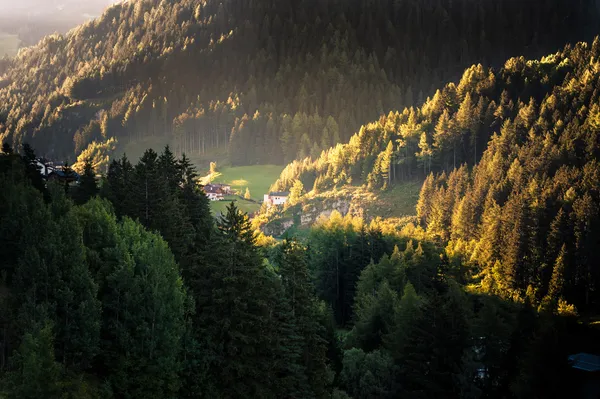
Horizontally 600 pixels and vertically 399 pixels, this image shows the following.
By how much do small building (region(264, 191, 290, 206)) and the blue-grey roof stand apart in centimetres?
11503

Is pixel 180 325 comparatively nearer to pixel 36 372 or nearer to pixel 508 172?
pixel 36 372

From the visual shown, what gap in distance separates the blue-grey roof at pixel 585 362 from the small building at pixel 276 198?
115 metres

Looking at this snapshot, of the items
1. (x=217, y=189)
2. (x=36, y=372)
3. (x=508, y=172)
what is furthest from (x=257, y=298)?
(x=217, y=189)

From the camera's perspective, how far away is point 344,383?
59.8 m

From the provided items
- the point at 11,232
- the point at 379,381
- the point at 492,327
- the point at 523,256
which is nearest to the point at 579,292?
the point at 523,256

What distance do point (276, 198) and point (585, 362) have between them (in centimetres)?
12296

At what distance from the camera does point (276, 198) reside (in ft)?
557

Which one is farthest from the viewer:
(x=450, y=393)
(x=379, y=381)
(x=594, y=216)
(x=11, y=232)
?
(x=594, y=216)

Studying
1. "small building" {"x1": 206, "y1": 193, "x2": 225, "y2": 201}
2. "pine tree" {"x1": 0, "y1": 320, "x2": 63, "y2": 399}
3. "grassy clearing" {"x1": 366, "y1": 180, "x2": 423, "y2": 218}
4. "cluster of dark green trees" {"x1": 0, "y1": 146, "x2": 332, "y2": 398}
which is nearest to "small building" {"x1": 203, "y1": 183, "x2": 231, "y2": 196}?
"small building" {"x1": 206, "y1": 193, "x2": 225, "y2": 201}

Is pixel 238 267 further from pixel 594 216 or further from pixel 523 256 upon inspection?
pixel 594 216

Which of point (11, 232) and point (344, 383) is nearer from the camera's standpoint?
point (11, 232)

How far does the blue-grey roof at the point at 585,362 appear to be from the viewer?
160 ft

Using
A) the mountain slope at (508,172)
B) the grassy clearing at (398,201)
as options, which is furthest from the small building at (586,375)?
the grassy clearing at (398,201)

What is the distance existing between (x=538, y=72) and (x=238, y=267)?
134922 mm
